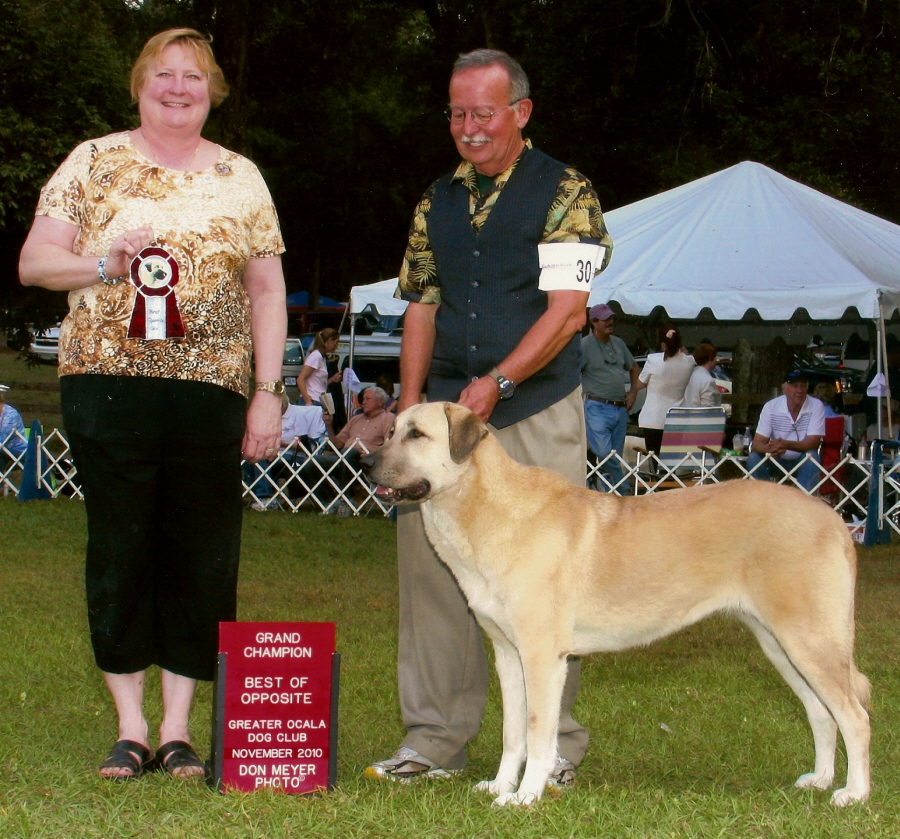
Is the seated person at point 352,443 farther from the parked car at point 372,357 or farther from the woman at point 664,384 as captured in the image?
the parked car at point 372,357

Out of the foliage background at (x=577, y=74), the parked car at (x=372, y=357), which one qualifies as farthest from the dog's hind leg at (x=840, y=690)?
the parked car at (x=372, y=357)

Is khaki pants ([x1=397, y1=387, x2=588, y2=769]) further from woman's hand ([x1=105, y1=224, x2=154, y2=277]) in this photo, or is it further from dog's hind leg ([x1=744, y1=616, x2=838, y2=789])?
woman's hand ([x1=105, y1=224, x2=154, y2=277])

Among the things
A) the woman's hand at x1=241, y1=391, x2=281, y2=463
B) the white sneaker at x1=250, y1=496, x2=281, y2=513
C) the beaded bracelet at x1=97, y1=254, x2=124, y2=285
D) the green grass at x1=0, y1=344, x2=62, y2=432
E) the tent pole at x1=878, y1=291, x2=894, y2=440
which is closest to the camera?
the beaded bracelet at x1=97, y1=254, x2=124, y2=285

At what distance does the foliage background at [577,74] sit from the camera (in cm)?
1531

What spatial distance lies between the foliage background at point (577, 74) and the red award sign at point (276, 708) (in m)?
12.7

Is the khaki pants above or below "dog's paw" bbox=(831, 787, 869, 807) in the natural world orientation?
above

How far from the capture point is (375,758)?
424 cm

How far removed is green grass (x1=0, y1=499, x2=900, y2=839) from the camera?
10.7 ft

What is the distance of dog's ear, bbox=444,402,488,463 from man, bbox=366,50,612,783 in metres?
0.12

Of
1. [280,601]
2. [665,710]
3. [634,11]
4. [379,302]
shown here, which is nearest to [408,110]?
[634,11]

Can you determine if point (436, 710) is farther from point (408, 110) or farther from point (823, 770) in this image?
point (408, 110)

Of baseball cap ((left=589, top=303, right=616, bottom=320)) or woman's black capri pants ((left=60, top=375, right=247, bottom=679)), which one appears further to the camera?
baseball cap ((left=589, top=303, right=616, bottom=320))

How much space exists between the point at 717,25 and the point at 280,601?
15.7 m

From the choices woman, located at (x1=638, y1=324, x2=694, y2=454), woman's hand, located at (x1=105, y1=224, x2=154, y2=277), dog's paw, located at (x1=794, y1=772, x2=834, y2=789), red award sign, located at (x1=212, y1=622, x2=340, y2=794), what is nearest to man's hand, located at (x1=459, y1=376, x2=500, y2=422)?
red award sign, located at (x1=212, y1=622, x2=340, y2=794)
